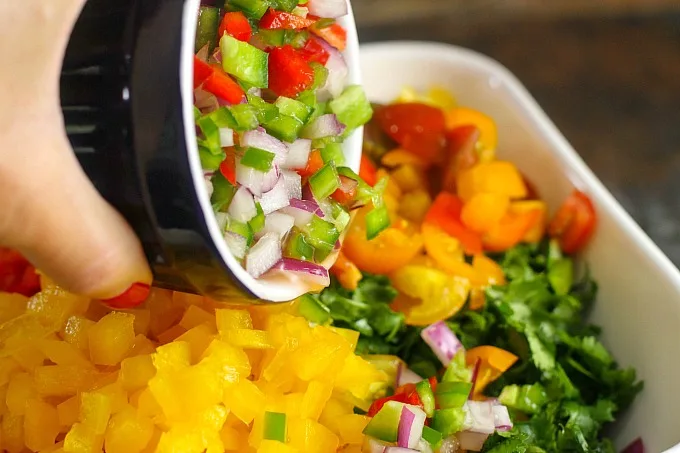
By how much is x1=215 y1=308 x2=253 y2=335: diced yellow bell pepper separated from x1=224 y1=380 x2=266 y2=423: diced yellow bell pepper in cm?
9

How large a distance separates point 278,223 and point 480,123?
31.2 inches

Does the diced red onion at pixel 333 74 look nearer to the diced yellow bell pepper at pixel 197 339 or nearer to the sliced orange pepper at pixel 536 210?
the diced yellow bell pepper at pixel 197 339

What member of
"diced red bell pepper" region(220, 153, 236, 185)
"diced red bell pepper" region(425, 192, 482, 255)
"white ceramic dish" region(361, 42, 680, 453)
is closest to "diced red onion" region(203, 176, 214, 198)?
"diced red bell pepper" region(220, 153, 236, 185)

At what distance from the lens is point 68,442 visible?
1.05 meters

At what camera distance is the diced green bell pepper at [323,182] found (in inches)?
44.4

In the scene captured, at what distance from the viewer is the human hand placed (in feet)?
2.58

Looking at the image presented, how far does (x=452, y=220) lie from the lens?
1590mm

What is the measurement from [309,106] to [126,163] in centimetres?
35

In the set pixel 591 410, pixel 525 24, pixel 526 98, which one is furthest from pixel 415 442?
pixel 525 24

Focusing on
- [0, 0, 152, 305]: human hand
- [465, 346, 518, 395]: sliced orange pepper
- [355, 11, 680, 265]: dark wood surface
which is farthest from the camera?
[355, 11, 680, 265]: dark wood surface

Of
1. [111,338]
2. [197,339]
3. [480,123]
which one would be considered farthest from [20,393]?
[480,123]

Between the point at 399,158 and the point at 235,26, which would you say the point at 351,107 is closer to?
the point at 235,26

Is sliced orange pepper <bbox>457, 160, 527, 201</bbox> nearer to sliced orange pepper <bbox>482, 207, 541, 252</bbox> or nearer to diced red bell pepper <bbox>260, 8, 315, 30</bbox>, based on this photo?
sliced orange pepper <bbox>482, 207, 541, 252</bbox>

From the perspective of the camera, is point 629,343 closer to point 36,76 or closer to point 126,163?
point 126,163
